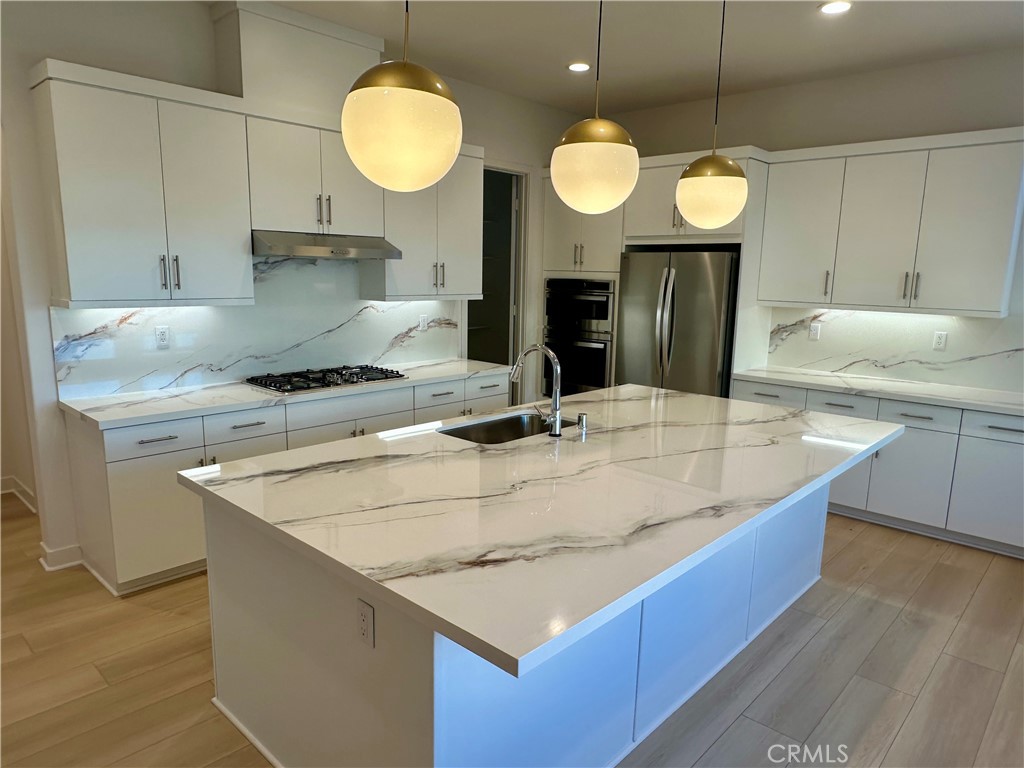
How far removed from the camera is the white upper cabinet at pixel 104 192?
2736mm

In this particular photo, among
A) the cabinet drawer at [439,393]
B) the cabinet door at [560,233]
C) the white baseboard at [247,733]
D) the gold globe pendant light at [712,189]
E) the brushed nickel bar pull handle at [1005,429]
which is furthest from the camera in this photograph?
the cabinet door at [560,233]

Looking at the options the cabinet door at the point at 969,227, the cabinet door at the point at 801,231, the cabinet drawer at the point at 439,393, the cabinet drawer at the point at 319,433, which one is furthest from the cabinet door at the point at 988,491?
the cabinet drawer at the point at 319,433

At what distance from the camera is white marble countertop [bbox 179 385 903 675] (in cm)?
127

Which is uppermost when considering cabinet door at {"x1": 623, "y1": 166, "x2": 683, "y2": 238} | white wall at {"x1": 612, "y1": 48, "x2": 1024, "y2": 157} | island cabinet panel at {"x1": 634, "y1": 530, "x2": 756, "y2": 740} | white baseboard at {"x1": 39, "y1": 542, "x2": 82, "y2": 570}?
white wall at {"x1": 612, "y1": 48, "x2": 1024, "y2": 157}

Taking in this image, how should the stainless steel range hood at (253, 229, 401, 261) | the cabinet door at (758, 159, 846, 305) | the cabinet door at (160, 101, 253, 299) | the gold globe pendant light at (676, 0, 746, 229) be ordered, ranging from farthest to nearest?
the cabinet door at (758, 159, 846, 305) < the stainless steel range hood at (253, 229, 401, 261) < the cabinet door at (160, 101, 253, 299) < the gold globe pendant light at (676, 0, 746, 229)

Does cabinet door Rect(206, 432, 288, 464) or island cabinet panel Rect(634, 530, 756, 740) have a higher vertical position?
cabinet door Rect(206, 432, 288, 464)

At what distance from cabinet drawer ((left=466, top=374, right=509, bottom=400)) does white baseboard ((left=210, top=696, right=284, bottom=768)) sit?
2340 millimetres

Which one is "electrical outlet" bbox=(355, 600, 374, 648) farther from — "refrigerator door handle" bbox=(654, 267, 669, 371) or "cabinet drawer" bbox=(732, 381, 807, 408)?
"refrigerator door handle" bbox=(654, 267, 669, 371)

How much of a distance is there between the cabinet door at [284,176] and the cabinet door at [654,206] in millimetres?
2300

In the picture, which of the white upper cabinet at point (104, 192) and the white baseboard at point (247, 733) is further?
the white upper cabinet at point (104, 192)

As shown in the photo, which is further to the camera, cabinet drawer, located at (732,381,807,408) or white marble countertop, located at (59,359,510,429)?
cabinet drawer, located at (732,381,807,408)

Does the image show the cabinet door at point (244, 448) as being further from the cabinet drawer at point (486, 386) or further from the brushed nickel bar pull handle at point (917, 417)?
the brushed nickel bar pull handle at point (917, 417)

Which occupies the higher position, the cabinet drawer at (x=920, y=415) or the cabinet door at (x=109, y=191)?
the cabinet door at (x=109, y=191)

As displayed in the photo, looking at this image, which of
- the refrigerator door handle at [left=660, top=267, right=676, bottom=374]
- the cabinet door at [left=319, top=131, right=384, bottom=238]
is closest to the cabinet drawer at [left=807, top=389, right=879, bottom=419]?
the refrigerator door handle at [left=660, top=267, right=676, bottom=374]
